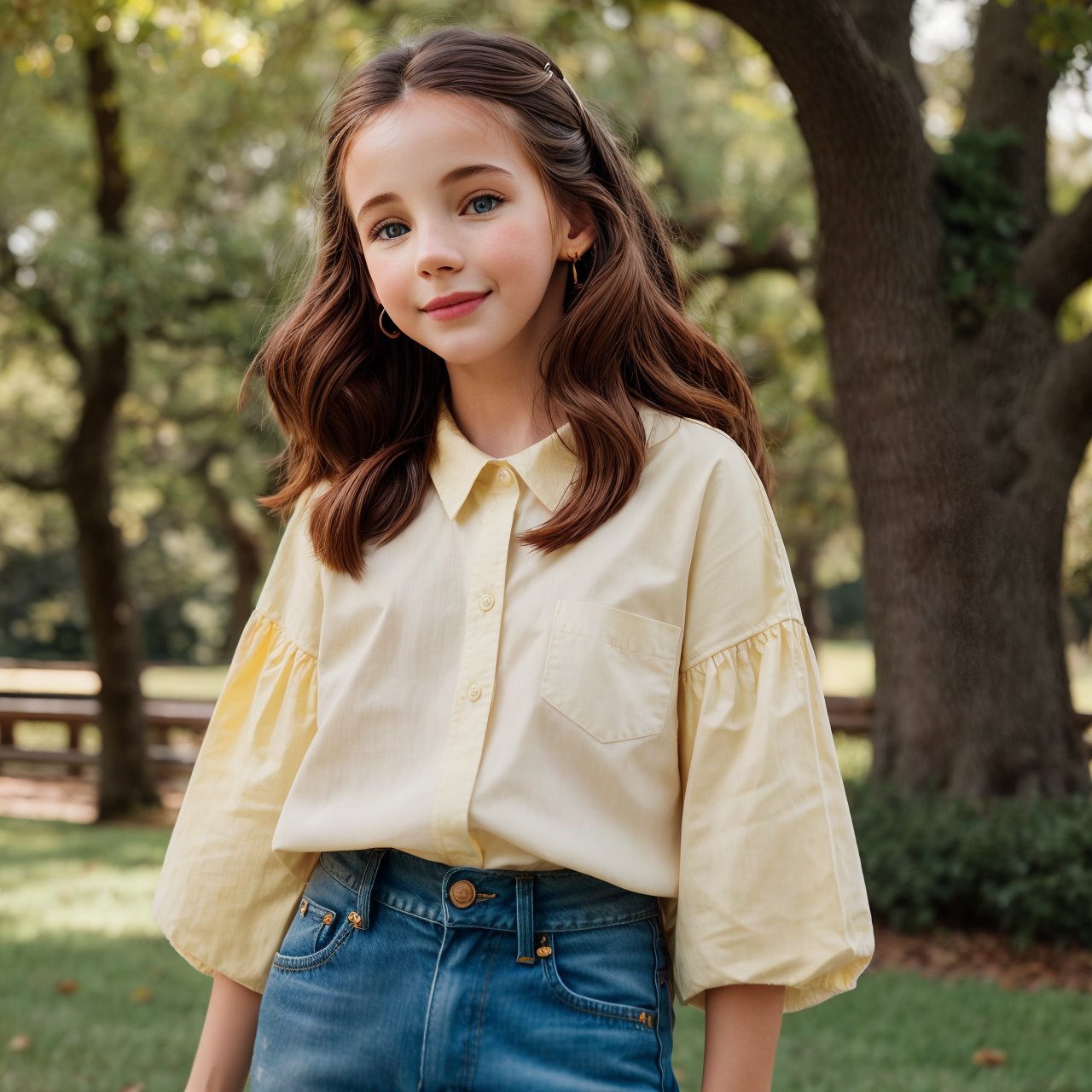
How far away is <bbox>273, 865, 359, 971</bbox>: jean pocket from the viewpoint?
156 centimetres

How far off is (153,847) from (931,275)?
20.4ft

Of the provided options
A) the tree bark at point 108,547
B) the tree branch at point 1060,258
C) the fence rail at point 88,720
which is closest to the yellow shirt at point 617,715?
the tree branch at point 1060,258

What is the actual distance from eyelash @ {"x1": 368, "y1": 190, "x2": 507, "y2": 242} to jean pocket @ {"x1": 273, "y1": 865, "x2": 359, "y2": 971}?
0.78m

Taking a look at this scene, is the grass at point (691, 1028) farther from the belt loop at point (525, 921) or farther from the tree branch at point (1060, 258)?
the tree branch at point (1060, 258)

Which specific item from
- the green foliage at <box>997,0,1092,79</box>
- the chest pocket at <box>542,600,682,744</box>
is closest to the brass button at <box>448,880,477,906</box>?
the chest pocket at <box>542,600,682,744</box>

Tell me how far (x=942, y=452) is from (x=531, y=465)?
479 cm

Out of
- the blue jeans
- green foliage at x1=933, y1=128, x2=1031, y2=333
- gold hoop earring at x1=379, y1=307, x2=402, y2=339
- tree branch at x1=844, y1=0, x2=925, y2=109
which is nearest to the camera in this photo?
the blue jeans

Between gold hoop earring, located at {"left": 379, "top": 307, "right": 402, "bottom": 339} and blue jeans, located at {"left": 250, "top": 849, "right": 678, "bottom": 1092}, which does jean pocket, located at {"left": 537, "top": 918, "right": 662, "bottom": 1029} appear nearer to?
blue jeans, located at {"left": 250, "top": 849, "right": 678, "bottom": 1092}

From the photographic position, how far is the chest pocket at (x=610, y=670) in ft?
4.87

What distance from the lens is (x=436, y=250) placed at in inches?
60.9

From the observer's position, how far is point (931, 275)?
6246mm

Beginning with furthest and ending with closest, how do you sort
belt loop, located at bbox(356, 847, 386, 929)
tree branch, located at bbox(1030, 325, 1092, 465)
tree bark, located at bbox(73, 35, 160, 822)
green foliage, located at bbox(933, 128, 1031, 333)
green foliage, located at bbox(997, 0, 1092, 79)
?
tree bark, located at bbox(73, 35, 160, 822), green foliage, located at bbox(933, 128, 1031, 333), tree branch, located at bbox(1030, 325, 1092, 465), green foliage, located at bbox(997, 0, 1092, 79), belt loop, located at bbox(356, 847, 386, 929)

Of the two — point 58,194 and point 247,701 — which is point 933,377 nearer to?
point 247,701

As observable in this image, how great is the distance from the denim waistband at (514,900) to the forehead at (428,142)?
31.8 inches
